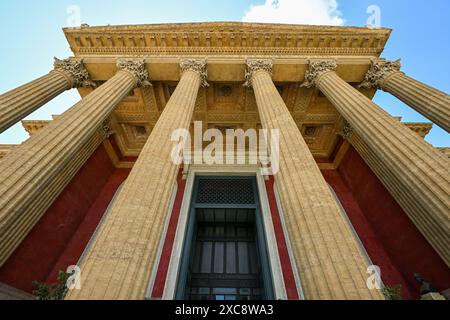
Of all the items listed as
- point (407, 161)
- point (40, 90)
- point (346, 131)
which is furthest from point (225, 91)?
point (407, 161)

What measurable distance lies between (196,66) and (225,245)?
8037 millimetres

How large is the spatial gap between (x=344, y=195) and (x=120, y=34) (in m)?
13.3

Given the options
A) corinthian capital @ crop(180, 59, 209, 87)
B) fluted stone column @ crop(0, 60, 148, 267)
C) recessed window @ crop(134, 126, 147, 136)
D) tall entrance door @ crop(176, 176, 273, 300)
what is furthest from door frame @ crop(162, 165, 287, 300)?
fluted stone column @ crop(0, 60, 148, 267)

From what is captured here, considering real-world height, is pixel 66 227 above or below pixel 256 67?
below

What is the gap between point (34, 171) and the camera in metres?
4.77

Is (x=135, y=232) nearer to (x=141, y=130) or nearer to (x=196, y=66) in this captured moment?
(x=196, y=66)

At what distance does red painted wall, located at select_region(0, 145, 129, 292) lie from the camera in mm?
6824

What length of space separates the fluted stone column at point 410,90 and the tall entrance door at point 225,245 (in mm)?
6965

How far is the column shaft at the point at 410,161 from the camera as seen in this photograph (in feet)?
14.4

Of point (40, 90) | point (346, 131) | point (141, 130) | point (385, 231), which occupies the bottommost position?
point (385, 231)

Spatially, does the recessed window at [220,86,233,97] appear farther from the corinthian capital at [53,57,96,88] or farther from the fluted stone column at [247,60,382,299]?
the corinthian capital at [53,57,96,88]

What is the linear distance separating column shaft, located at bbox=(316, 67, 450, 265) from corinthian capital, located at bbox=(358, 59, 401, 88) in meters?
2.43

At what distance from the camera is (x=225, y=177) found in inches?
465
